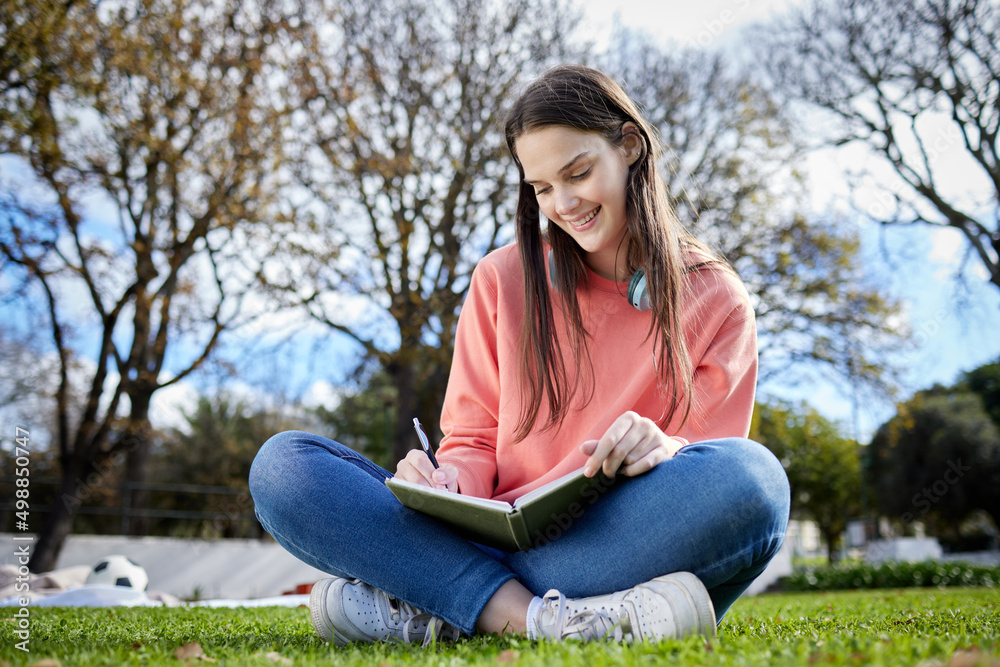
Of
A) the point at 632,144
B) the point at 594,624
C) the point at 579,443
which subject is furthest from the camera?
the point at 632,144

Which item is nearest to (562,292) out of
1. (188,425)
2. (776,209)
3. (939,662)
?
(939,662)

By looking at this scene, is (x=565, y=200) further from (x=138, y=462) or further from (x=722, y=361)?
(x=138, y=462)

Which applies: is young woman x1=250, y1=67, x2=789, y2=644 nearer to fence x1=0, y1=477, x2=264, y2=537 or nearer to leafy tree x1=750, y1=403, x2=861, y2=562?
fence x1=0, y1=477, x2=264, y2=537

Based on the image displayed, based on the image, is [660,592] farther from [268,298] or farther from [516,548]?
[268,298]

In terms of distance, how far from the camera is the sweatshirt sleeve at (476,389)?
2.19 metres

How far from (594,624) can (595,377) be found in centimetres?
79

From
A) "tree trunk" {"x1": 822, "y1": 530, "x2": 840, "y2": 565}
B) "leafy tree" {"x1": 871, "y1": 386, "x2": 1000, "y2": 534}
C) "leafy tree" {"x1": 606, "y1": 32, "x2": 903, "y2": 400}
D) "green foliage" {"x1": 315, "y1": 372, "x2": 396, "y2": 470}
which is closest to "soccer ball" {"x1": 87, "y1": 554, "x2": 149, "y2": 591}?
"leafy tree" {"x1": 606, "y1": 32, "x2": 903, "y2": 400}

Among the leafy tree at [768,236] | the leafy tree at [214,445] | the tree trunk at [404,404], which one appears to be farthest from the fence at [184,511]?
the leafy tree at [768,236]

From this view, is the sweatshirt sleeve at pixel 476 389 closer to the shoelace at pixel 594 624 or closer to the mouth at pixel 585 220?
the mouth at pixel 585 220

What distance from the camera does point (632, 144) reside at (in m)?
2.29

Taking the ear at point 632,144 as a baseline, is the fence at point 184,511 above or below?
below

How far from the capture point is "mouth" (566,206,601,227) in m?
2.19

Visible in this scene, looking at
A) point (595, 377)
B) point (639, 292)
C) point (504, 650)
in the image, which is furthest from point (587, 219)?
point (504, 650)

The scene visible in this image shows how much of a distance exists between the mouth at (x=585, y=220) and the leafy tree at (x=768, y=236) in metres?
9.67
